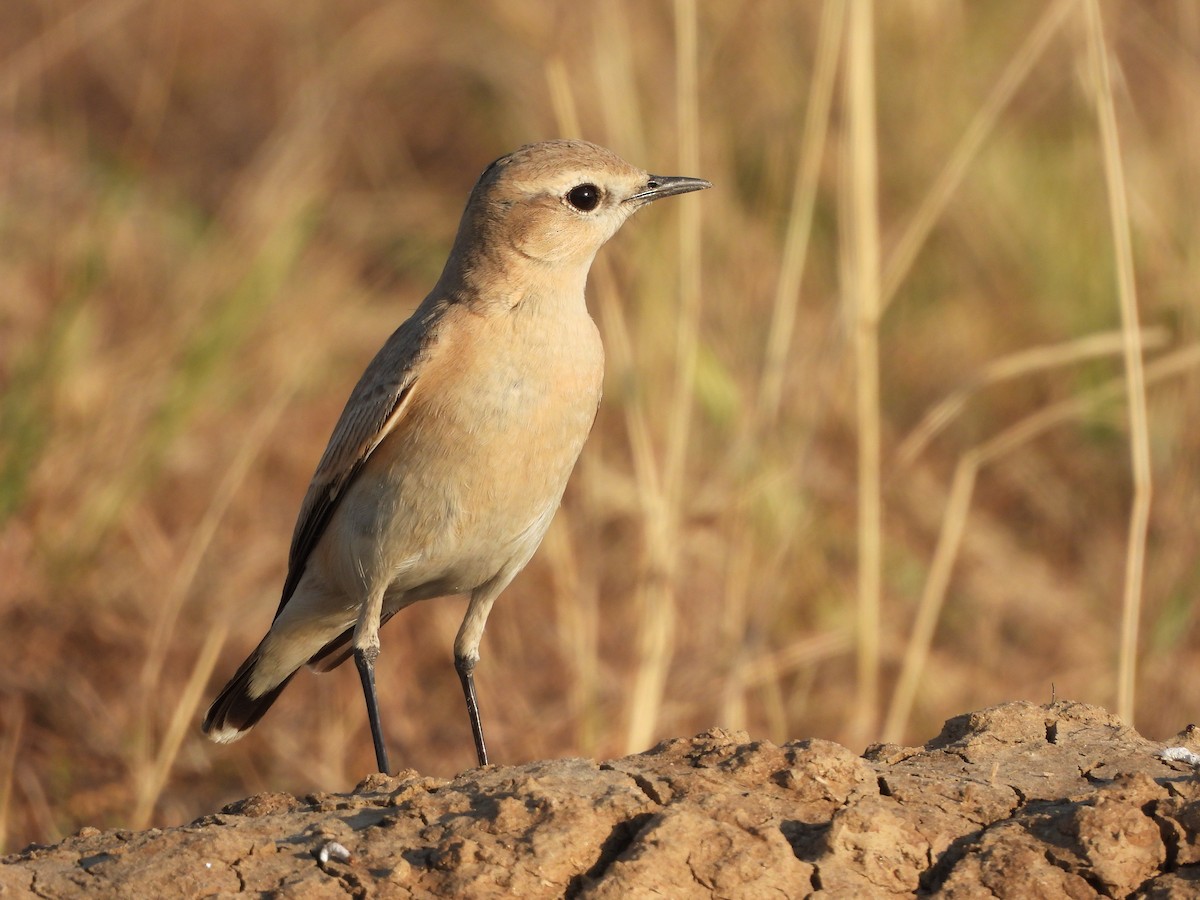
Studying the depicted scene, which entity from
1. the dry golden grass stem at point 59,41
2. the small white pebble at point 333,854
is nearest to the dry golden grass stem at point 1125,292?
the small white pebble at point 333,854

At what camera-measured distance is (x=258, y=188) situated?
10.9m

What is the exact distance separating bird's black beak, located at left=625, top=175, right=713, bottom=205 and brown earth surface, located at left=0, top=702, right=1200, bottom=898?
8.59 ft

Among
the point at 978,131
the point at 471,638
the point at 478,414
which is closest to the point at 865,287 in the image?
the point at 978,131

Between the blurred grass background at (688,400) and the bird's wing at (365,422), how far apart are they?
56cm

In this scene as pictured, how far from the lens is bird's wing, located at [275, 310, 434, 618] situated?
5469 mm

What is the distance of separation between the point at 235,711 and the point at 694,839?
3.41m

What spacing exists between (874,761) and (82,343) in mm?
6161

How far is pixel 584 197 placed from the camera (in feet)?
18.8

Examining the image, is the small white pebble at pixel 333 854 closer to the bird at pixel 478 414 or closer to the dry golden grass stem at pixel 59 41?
the bird at pixel 478 414

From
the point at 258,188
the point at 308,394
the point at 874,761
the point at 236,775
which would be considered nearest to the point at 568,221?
the point at 874,761

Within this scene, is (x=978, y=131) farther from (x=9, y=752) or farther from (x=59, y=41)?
(x=59, y=41)

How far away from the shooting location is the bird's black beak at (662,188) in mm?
5879

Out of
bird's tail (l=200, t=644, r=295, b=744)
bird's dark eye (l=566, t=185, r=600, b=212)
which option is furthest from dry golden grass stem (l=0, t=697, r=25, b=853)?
bird's dark eye (l=566, t=185, r=600, b=212)

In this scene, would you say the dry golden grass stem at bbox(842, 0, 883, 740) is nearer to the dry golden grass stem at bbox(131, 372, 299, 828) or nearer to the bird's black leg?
the bird's black leg
